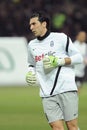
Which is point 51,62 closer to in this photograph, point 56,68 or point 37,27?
point 56,68

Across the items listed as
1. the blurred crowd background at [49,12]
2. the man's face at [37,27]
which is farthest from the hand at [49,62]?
the blurred crowd background at [49,12]

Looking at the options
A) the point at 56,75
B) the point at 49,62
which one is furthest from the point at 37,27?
the point at 56,75

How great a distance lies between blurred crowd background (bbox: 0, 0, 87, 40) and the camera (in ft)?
100

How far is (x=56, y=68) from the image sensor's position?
970 centimetres

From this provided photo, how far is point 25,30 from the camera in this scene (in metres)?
30.7

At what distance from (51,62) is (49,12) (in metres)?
22.0

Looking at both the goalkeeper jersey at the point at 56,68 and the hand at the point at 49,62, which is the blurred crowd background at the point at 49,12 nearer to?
the goalkeeper jersey at the point at 56,68

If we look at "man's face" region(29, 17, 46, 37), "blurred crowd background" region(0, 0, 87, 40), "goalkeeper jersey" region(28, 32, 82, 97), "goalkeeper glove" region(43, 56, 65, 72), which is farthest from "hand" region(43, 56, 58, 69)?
"blurred crowd background" region(0, 0, 87, 40)

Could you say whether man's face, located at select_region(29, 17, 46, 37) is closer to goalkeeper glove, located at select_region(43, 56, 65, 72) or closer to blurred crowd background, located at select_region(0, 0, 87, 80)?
goalkeeper glove, located at select_region(43, 56, 65, 72)

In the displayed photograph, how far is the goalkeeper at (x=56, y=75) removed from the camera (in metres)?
9.65

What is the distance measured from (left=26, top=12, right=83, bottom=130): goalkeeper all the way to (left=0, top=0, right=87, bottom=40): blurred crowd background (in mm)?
20191

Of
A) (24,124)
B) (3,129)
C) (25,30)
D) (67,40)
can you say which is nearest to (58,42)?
(67,40)

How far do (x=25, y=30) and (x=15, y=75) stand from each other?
4.31 m

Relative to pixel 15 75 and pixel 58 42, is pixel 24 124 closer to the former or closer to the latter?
pixel 58 42
